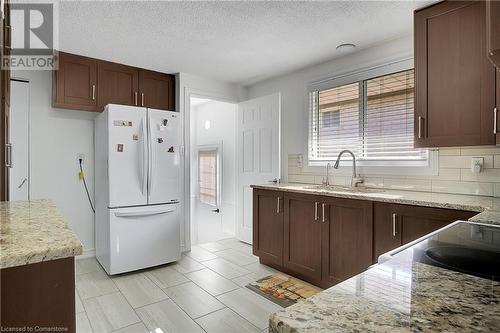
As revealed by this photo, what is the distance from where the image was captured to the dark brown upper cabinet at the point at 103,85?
10.00ft

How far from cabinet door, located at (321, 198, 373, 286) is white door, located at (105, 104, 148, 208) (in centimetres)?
194

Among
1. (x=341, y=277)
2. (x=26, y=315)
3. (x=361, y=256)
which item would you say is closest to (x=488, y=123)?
(x=361, y=256)

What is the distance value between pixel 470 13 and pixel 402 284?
2.22m

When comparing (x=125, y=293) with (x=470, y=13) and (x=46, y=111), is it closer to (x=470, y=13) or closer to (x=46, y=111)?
(x=46, y=111)

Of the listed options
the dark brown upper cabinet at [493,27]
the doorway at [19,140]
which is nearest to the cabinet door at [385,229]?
the dark brown upper cabinet at [493,27]

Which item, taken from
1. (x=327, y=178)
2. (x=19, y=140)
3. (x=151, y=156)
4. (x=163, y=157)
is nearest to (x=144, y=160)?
(x=151, y=156)

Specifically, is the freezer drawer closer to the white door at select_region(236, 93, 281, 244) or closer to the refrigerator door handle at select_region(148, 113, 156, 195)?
the refrigerator door handle at select_region(148, 113, 156, 195)

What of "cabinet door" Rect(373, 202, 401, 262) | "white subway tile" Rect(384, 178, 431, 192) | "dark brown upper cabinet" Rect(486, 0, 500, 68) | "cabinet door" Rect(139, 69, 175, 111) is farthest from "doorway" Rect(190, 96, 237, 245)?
"dark brown upper cabinet" Rect(486, 0, 500, 68)

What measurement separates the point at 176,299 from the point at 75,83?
251 cm

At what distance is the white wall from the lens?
126 inches

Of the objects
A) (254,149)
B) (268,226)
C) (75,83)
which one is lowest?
(268,226)

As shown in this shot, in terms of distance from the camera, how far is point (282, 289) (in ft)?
8.49

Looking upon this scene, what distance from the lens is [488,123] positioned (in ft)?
6.12

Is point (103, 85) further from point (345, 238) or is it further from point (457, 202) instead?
point (457, 202)
